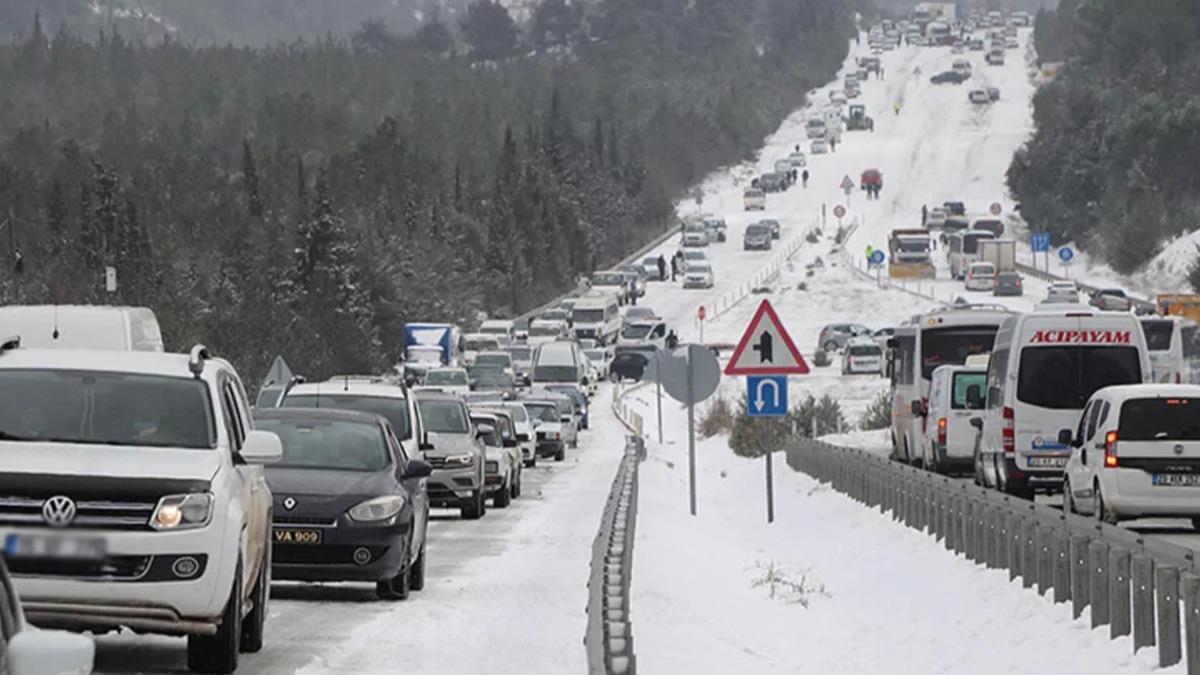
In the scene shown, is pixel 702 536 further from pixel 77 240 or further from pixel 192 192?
pixel 192 192

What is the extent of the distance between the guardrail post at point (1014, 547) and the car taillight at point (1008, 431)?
8.07 metres

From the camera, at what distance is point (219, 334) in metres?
84.9

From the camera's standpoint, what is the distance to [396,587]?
19.0 m

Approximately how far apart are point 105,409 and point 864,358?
248 feet

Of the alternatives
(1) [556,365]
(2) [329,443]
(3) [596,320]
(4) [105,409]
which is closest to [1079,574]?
(2) [329,443]

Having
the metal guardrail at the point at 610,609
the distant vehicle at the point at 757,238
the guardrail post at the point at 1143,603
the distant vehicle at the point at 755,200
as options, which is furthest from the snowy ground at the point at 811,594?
the distant vehicle at the point at 755,200

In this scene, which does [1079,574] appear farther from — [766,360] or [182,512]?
[766,360]

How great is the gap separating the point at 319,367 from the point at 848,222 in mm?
72917

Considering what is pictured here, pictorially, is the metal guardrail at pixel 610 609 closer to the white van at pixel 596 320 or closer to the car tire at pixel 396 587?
the car tire at pixel 396 587

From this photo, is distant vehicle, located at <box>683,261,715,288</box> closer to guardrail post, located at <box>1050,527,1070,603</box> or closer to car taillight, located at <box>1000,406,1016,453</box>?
car taillight, located at <box>1000,406,1016,453</box>

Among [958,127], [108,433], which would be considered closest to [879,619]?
[108,433]

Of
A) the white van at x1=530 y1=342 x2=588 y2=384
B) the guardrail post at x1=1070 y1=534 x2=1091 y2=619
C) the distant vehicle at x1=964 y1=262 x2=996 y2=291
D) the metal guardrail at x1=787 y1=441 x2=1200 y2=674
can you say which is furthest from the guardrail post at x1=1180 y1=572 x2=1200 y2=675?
the distant vehicle at x1=964 y1=262 x2=996 y2=291

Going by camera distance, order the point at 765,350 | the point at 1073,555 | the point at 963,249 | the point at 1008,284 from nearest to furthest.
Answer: the point at 1073,555 < the point at 765,350 < the point at 1008,284 < the point at 963,249

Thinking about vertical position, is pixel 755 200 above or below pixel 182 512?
Answer: below
